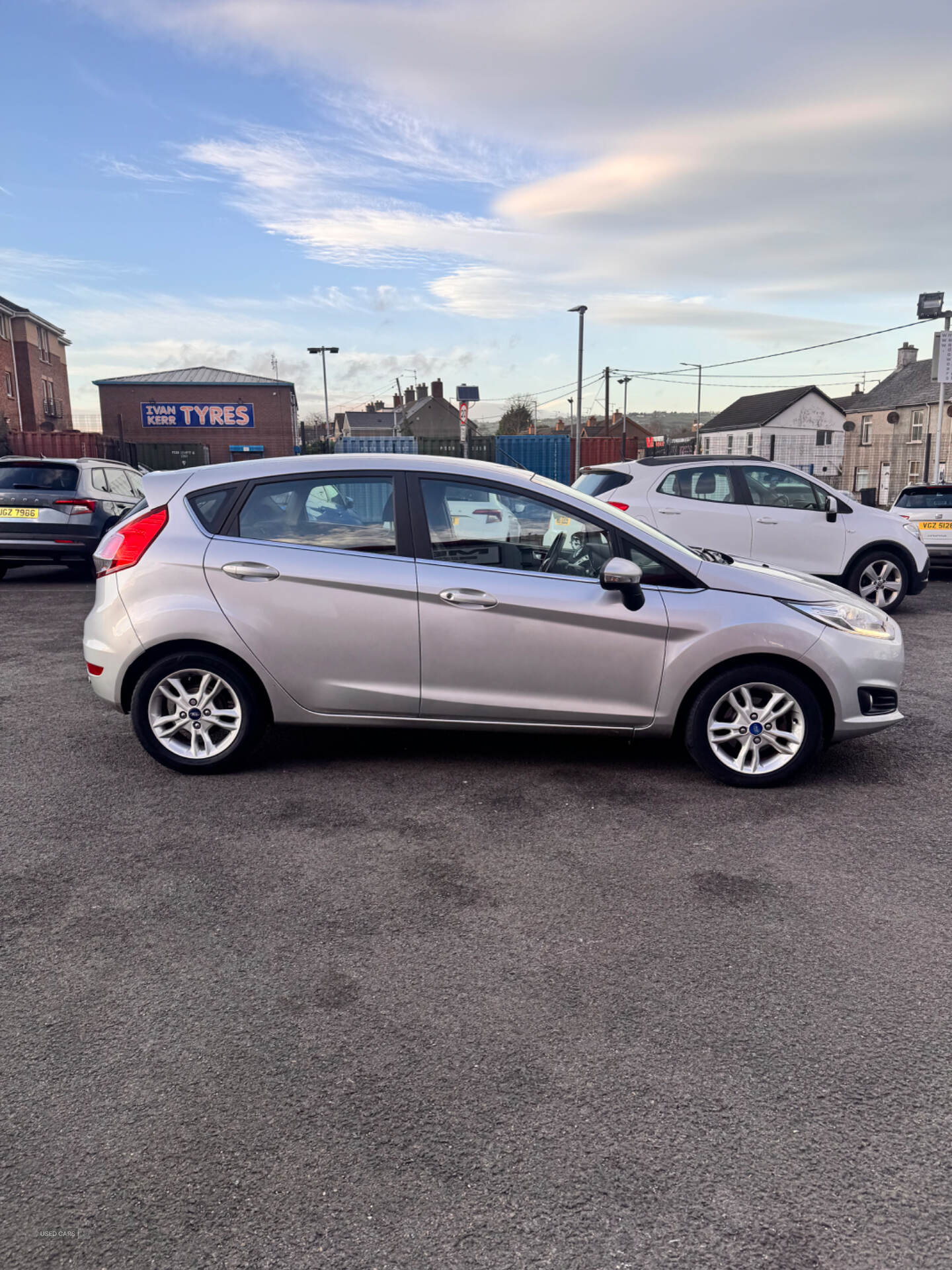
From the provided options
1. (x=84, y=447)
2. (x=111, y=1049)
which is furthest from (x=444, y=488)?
(x=84, y=447)

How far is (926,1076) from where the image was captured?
2564 mm

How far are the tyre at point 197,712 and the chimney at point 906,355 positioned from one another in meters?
62.1

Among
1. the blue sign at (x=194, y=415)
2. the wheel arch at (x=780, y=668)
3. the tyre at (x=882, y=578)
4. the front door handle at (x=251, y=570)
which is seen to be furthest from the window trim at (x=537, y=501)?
the blue sign at (x=194, y=415)

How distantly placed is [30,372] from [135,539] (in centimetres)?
4987

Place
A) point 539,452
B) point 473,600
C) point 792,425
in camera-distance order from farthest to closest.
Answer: point 792,425 < point 539,452 < point 473,600

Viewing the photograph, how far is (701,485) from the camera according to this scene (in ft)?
33.9

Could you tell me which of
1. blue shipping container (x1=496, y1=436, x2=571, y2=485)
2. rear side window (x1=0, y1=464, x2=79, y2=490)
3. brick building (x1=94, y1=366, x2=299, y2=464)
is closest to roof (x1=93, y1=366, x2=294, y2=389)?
brick building (x1=94, y1=366, x2=299, y2=464)

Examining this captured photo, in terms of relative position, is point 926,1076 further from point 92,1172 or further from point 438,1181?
point 92,1172

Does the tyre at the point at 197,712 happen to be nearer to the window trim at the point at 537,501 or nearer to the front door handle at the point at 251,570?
the front door handle at the point at 251,570

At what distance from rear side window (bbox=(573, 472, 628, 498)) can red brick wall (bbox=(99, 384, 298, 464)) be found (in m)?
46.6

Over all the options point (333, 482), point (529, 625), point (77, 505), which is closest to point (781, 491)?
point (529, 625)

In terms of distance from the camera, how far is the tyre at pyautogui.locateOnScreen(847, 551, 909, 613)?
1034 centimetres

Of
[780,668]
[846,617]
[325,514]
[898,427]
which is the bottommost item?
[780,668]

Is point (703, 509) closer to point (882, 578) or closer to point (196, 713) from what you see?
point (882, 578)
